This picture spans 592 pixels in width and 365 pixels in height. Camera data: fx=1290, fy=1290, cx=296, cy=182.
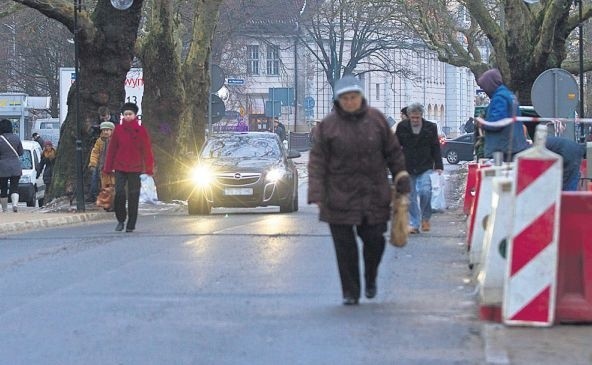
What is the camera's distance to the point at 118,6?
77.0 ft

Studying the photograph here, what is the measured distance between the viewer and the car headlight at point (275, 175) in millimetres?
22453

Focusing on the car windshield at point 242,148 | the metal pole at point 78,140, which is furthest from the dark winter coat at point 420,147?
the metal pole at point 78,140

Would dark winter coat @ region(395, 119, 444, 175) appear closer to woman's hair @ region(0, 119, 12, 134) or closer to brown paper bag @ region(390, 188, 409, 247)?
brown paper bag @ region(390, 188, 409, 247)

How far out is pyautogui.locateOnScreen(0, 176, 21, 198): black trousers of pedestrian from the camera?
2338 cm

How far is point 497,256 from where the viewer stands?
8852 mm

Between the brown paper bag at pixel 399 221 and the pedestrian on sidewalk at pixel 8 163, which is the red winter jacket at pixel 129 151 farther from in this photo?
the brown paper bag at pixel 399 221

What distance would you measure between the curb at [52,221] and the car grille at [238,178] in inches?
81.3

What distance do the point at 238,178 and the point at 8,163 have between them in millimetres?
4212

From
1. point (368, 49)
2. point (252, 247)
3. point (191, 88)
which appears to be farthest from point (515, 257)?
point (368, 49)

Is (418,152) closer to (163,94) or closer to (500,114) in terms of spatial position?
(500,114)

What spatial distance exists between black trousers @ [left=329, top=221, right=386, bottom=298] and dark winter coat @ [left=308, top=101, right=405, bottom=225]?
111 millimetres

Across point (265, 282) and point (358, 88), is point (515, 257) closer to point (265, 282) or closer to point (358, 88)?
→ point (358, 88)

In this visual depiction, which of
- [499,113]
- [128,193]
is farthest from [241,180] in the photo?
[499,113]

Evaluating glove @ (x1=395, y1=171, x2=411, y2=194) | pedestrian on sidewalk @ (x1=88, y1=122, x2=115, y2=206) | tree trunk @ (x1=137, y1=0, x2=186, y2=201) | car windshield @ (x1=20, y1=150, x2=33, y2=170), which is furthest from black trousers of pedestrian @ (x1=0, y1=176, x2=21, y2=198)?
glove @ (x1=395, y1=171, x2=411, y2=194)
